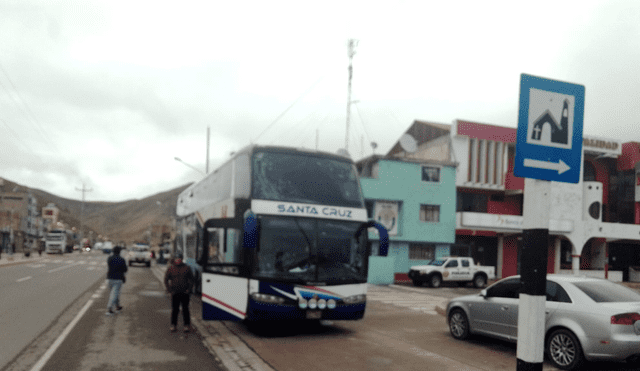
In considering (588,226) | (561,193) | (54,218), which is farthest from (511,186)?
(54,218)

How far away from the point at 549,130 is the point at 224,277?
871cm

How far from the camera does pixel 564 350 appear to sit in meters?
8.35

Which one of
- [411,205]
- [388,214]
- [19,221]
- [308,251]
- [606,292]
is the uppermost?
[411,205]

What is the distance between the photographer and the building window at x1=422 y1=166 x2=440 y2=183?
33844 millimetres

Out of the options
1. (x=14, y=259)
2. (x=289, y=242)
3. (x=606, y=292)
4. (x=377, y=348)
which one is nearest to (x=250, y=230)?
(x=289, y=242)

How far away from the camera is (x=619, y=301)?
841cm

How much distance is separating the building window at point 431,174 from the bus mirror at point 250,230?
2491 cm

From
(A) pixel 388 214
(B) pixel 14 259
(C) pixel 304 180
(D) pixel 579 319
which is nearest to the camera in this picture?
(D) pixel 579 319

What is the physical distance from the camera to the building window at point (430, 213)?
3381 cm

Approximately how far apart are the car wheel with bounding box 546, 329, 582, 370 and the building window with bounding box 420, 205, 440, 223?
25.3 meters

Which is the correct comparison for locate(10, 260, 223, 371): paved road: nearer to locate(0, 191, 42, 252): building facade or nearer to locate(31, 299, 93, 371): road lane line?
locate(31, 299, 93, 371): road lane line

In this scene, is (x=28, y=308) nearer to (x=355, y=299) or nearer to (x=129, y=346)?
(x=129, y=346)

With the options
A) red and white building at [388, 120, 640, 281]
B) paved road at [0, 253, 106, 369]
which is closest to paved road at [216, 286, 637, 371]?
paved road at [0, 253, 106, 369]

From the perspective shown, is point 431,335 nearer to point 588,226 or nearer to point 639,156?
point 588,226
